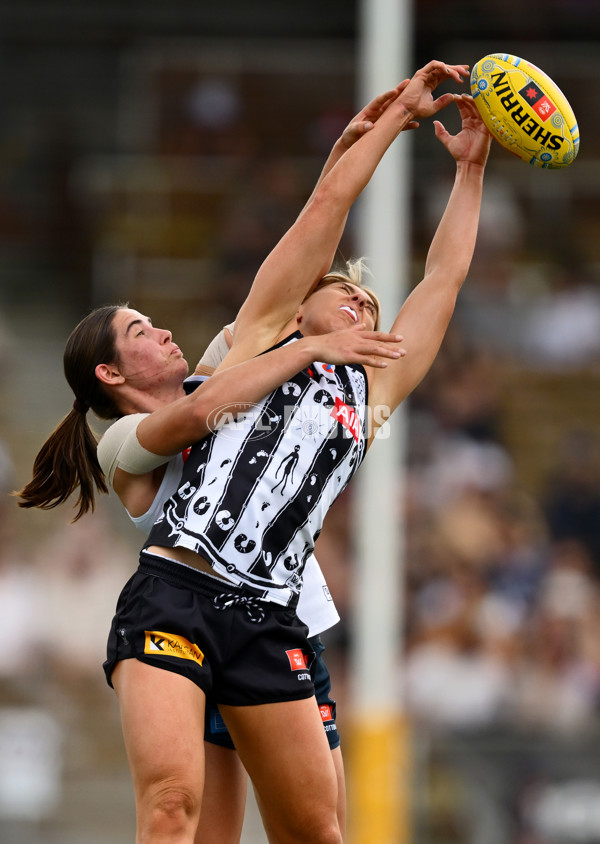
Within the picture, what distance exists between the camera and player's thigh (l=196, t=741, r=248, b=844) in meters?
3.53

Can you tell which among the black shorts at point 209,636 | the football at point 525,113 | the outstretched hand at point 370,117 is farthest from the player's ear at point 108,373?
the football at point 525,113

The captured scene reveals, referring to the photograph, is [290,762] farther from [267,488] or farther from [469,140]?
[469,140]

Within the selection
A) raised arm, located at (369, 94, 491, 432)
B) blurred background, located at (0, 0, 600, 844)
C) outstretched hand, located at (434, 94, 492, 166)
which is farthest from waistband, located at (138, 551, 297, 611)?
blurred background, located at (0, 0, 600, 844)

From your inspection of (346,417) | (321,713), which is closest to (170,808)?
(321,713)

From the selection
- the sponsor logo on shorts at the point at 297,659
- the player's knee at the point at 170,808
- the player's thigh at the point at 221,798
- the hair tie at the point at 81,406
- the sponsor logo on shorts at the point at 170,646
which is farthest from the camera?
the hair tie at the point at 81,406

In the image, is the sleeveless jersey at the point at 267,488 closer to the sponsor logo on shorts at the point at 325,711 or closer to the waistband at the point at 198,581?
the waistband at the point at 198,581

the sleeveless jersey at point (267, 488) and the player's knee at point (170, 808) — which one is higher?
the sleeveless jersey at point (267, 488)

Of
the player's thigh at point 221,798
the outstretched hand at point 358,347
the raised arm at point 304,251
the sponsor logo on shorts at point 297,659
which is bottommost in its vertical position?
the player's thigh at point 221,798

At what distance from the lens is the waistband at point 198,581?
3262mm

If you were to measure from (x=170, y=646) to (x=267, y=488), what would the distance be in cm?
46

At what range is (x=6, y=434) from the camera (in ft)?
30.8

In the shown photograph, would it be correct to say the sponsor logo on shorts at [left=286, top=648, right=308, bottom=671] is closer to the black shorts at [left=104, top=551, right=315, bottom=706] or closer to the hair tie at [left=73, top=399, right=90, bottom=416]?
the black shorts at [left=104, top=551, right=315, bottom=706]

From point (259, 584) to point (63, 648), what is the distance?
15.1ft

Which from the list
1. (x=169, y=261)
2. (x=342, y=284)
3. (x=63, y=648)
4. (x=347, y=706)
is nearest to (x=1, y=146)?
(x=169, y=261)
